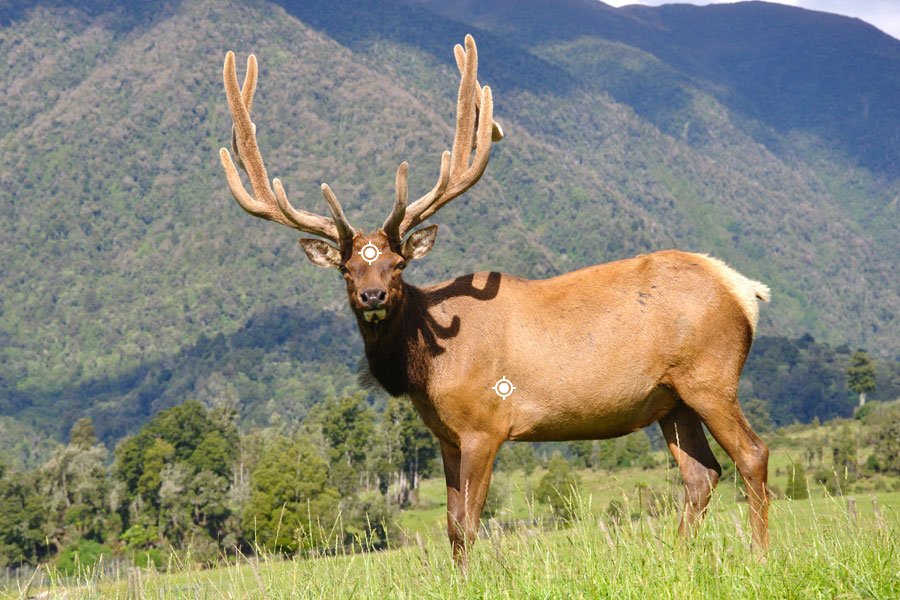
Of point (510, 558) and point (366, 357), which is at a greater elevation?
point (366, 357)

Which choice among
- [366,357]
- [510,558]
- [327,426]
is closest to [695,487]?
[510,558]

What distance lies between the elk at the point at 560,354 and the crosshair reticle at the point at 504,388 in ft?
0.05

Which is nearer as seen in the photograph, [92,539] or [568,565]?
[568,565]

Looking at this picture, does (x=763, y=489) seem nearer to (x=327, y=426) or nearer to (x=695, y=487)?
(x=695, y=487)

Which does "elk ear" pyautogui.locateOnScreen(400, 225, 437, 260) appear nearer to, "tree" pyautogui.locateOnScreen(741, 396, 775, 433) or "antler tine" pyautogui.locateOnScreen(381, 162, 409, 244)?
"antler tine" pyautogui.locateOnScreen(381, 162, 409, 244)

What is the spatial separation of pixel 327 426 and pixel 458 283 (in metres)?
90.8

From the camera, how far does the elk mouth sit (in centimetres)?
865

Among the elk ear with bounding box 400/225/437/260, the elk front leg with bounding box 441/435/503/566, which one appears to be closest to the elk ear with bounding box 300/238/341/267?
the elk ear with bounding box 400/225/437/260

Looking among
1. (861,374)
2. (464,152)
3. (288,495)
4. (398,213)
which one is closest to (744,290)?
(464,152)

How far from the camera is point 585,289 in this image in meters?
9.36

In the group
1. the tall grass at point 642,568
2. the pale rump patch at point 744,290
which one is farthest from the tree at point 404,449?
the tall grass at point 642,568

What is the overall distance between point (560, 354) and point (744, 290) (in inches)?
77.6

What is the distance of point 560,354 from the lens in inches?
356

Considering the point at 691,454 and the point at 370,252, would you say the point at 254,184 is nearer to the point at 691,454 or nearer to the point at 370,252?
the point at 370,252
